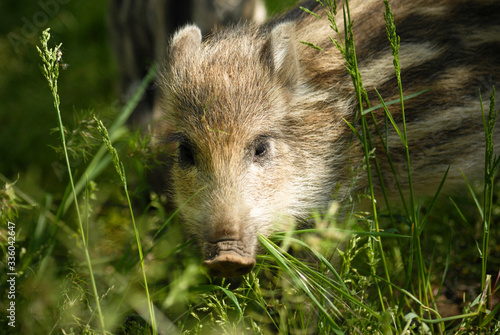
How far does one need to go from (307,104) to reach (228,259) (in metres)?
1.11

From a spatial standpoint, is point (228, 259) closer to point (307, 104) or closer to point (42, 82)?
point (307, 104)

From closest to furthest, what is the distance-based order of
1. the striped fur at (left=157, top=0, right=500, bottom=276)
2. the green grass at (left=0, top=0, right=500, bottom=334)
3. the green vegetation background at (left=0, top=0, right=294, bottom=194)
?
the green grass at (left=0, top=0, right=500, bottom=334), the striped fur at (left=157, top=0, right=500, bottom=276), the green vegetation background at (left=0, top=0, right=294, bottom=194)

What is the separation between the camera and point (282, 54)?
9.27 ft

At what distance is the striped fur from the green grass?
0.63ft

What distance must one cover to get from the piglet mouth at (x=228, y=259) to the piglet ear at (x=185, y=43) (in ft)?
3.69

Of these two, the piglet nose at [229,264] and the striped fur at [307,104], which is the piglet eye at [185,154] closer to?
the striped fur at [307,104]

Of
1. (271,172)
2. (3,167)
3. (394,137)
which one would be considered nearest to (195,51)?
(271,172)

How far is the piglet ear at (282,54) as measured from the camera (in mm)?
2787

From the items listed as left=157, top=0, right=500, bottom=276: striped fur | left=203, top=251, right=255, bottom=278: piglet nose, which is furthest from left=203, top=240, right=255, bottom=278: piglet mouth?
left=157, top=0, right=500, bottom=276: striped fur

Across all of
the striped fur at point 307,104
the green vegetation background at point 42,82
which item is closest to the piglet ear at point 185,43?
the striped fur at point 307,104

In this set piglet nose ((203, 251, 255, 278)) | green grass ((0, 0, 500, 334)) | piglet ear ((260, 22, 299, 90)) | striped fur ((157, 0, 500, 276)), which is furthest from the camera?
piglet ear ((260, 22, 299, 90))

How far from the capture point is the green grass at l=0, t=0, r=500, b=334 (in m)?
2.00

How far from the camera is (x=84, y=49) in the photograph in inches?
205

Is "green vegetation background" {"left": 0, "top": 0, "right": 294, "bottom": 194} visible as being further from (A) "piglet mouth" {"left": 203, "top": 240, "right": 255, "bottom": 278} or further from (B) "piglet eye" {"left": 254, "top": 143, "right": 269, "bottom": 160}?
(A) "piglet mouth" {"left": 203, "top": 240, "right": 255, "bottom": 278}
